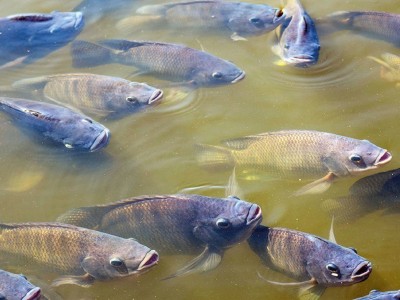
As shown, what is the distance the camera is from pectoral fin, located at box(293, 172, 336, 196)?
3.95m

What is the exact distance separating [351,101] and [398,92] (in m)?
0.42

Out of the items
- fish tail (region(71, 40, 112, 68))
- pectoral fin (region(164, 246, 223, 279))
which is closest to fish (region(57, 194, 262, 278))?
pectoral fin (region(164, 246, 223, 279))

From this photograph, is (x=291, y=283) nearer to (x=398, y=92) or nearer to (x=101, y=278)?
(x=101, y=278)

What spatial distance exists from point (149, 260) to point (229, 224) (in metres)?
0.57

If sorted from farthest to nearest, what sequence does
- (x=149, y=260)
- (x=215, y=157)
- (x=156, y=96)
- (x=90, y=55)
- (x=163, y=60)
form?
(x=90, y=55), (x=163, y=60), (x=156, y=96), (x=215, y=157), (x=149, y=260)

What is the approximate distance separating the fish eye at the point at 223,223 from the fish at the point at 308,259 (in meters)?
0.19

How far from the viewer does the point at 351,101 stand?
480 cm

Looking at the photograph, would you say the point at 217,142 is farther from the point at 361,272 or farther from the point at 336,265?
the point at 361,272

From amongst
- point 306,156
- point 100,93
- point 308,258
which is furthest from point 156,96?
point 308,258

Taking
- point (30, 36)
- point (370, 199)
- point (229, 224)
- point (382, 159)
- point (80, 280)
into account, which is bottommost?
point (80, 280)

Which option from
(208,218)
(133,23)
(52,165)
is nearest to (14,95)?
(52,165)

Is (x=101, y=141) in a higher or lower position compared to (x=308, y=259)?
higher

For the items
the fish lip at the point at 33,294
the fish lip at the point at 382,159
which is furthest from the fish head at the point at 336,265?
the fish lip at the point at 33,294

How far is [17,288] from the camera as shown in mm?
3244
